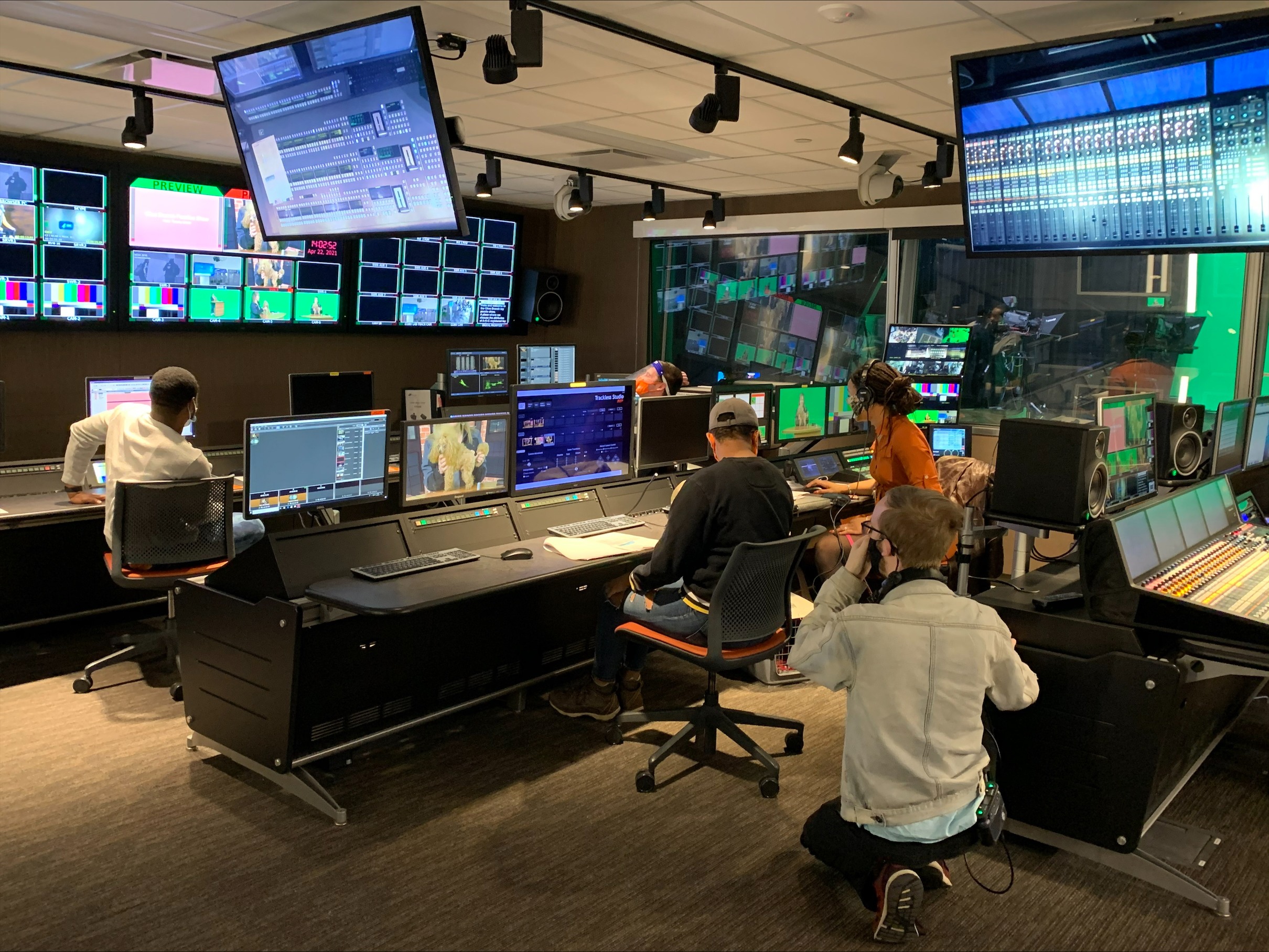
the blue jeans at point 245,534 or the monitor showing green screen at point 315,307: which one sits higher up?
the monitor showing green screen at point 315,307

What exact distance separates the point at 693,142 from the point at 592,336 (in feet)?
11.7

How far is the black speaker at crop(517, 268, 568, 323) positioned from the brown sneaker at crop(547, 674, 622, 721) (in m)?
5.15

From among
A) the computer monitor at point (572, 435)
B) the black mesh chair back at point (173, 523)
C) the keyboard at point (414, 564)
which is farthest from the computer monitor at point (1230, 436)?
the black mesh chair back at point (173, 523)

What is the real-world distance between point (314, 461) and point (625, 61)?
1.99 m

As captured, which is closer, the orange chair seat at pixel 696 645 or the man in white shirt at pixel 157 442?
the orange chair seat at pixel 696 645

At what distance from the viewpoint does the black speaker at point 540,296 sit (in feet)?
28.6

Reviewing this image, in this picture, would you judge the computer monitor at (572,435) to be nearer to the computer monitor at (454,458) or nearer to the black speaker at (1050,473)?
the computer monitor at (454,458)

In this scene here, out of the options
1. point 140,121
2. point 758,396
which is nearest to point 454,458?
point 758,396

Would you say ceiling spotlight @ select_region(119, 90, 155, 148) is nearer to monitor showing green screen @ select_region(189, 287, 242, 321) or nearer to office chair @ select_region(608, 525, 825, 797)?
monitor showing green screen @ select_region(189, 287, 242, 321)

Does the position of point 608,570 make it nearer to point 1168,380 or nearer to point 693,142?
point 693,142

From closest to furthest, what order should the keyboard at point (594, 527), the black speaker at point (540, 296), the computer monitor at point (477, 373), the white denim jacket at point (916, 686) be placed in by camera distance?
1. the white denim jacket at point (916, 686)
2. the keyboard at point (594, 527)
3. the computer monitor at point (477, 373)
4. the black speaker at point (540, 296)

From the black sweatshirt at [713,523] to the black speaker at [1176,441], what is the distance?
1421mm

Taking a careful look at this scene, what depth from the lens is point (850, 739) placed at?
8.72ft

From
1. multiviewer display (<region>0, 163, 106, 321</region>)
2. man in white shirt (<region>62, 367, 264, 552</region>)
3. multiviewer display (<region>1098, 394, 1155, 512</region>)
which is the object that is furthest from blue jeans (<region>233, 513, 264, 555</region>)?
multiviewer display (<region>1098, 394, 1155, 512</region>)
